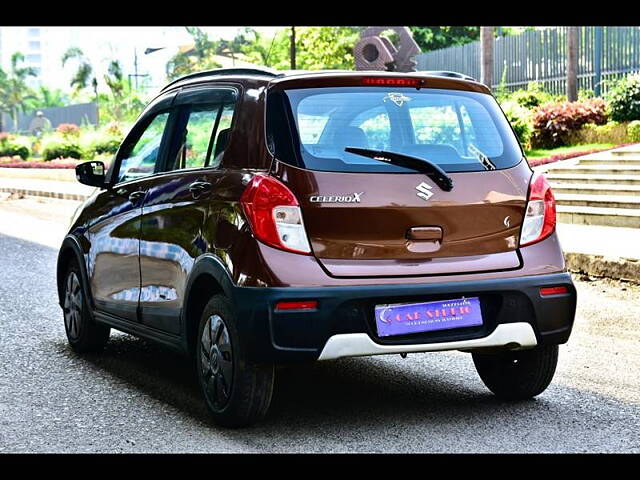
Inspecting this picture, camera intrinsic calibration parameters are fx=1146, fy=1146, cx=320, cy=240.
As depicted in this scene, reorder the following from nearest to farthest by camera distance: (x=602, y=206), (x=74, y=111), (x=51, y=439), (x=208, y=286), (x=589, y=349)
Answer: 1. (x=51, y=439)
2. (x=208, y=286)
3. (x=589, y=349)
4. (x=602, y=206)
5. (x=74, y=111)

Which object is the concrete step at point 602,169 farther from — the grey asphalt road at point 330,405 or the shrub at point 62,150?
the shrub at point 62,150

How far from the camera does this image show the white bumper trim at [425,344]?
5.18 meters

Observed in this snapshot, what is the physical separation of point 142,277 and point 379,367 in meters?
1.62

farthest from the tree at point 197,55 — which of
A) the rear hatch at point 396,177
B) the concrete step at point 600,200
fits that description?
the rear hatch at point 396,177

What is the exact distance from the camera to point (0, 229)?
58.9 ft

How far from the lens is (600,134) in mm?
24312

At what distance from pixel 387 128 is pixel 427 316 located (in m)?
0.95

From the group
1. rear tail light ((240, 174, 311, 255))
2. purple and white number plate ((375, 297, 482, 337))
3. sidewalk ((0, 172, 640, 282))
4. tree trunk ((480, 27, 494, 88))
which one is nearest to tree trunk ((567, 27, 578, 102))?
tree trunk ((480, 27, 494, 88))

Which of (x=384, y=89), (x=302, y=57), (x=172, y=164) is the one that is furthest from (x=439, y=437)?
(x=302, y=57)

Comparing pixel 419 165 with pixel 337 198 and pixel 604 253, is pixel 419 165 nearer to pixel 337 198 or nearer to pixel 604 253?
pixel 337 198

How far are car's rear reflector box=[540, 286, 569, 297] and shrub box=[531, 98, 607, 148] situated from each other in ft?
65.5

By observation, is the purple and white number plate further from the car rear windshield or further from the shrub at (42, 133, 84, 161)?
the shrub at (42, 133, 84, 161)

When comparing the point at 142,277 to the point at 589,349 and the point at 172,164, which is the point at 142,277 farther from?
the point at 589,349

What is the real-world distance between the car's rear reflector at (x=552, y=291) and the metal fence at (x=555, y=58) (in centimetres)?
2387
